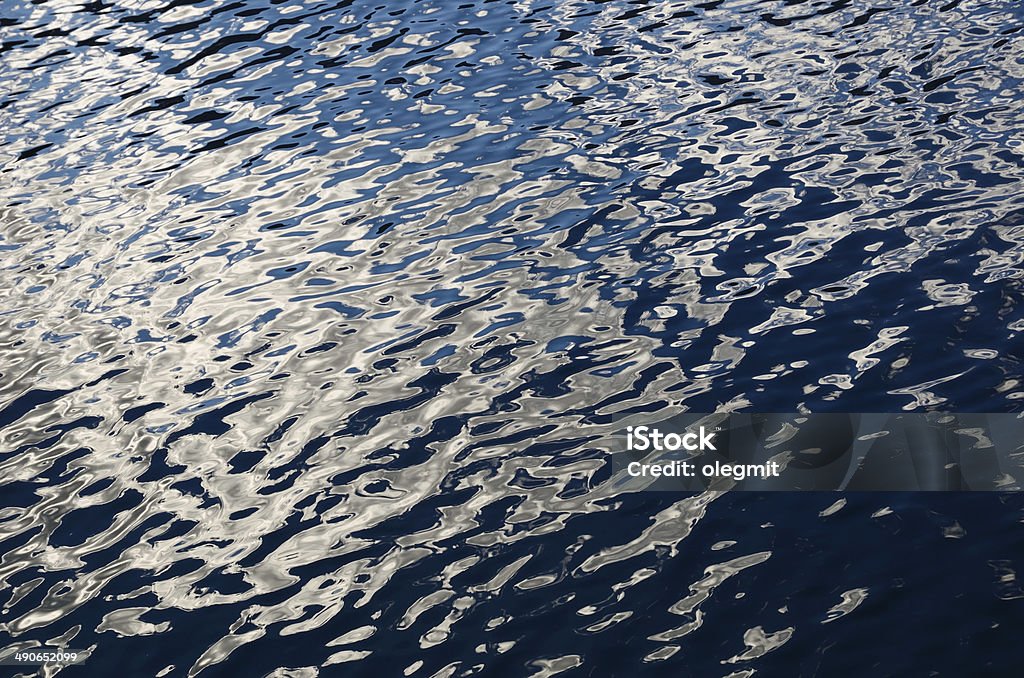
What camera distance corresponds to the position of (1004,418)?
1456 cm

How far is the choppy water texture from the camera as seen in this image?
1236 cm

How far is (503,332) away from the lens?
17.8 metres

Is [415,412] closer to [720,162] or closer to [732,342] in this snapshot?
[732,342]

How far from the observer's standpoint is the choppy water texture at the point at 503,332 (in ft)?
40.5

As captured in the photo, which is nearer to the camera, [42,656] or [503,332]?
[42,656]
